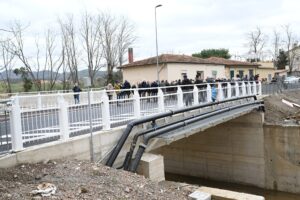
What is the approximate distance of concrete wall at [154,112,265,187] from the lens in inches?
861

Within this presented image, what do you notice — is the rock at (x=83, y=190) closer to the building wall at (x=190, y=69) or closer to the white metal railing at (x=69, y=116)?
the white metal railing at (x=69, y=116)

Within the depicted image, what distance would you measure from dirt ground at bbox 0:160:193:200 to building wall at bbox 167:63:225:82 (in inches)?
1002

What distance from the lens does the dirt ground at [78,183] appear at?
20.7 ft

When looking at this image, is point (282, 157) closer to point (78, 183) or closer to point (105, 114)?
point (105, 114)

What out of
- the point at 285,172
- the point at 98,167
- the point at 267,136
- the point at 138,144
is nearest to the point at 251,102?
the point at 267,136

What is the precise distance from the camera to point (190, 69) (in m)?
36.1

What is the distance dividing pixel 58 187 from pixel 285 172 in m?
17.4

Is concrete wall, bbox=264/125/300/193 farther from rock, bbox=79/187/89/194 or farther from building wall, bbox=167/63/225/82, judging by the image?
rock, bbox=79/187/89/194

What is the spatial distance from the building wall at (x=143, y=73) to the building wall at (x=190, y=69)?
0.68 meters

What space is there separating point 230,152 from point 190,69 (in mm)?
15115

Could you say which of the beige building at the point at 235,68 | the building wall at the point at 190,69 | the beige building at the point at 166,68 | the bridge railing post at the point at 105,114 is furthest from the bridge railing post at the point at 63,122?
the beige building at the point at 235,68

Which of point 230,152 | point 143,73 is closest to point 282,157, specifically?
point 230,152

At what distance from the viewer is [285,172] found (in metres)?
20.8

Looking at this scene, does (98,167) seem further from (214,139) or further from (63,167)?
(214,139)
